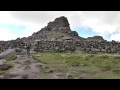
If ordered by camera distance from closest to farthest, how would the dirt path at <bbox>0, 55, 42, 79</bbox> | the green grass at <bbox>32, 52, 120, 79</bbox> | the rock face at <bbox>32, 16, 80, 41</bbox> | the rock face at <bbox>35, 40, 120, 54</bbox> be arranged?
the dirt path at <bbox>0, 55, 42, 79</bbox>
the green grass at <bbox>32, 52, 120, 79</bbox>
the rock face at <bbox>35, 40, 120, 54</bbox>
the rock face at <bbox>32, 16, 80, 41</bbox>

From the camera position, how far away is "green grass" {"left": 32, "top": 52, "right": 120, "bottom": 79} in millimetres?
26375

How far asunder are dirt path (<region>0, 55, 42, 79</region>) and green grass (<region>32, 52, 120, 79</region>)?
167 cm

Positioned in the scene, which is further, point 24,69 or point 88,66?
point 88,66

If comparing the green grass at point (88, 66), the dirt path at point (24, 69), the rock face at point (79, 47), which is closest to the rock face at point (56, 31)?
the rock face at point (79, 47)

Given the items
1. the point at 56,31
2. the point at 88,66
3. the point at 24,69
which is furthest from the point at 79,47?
the point at 24,69

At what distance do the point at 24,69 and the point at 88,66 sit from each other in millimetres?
7921

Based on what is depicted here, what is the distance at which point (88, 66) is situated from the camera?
30.3 meters

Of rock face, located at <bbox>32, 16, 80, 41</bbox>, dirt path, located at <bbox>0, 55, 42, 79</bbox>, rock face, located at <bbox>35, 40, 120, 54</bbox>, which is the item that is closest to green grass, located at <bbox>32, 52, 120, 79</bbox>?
dirt path, located at <bbox>0, 55, 42, 79</bbox>

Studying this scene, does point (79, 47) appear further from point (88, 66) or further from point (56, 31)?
point (56, 31)

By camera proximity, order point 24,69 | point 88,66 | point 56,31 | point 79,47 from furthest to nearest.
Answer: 1. point 56,31
2. point 79,47
3. point 88,66
4. point 24,69

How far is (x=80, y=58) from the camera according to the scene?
35562 millimetres

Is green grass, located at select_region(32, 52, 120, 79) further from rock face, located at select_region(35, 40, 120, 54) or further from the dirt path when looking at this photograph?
rock face, located at select_region(35, 40, 120, 54)

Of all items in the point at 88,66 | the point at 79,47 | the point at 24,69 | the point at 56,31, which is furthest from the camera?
the point at 56,31
